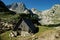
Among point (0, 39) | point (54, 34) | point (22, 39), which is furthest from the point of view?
point (0, 39)

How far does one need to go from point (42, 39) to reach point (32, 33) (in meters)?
7.76

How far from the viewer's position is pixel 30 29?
167 feet

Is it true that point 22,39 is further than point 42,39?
Yes

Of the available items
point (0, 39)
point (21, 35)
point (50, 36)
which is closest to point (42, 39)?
point (50, 36)

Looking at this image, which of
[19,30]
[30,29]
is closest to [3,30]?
[19,30]

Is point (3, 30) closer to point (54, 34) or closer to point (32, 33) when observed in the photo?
point (32, 33)

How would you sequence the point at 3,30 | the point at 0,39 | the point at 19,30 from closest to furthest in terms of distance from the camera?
the point at 0,39
the point at 19,30
the point at 3,30

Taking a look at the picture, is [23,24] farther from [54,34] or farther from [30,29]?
[54,34]

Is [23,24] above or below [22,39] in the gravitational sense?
above

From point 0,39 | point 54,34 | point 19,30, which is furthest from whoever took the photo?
point 19,30

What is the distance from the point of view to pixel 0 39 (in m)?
48.8

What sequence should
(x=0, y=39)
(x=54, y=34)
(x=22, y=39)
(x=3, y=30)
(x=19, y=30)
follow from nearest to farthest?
(x=54, y=34), (x=22, y=39), (x=0, y=39), (x=19, y=30), (x=3, y=30)

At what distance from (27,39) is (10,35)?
8060 mm

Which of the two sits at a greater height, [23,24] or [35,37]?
[23,24]
